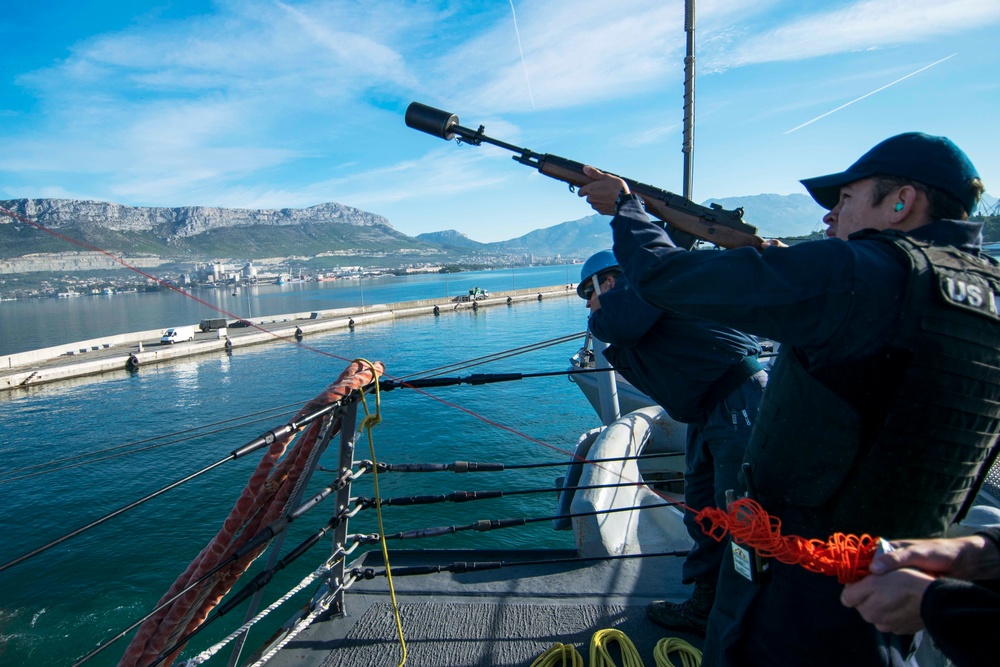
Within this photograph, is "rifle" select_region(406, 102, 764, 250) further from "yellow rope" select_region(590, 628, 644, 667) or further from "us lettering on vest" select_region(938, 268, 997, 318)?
"yellow rope" select_region(590, 628, 644, 667)

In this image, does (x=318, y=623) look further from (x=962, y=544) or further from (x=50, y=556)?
(x=50, y=556)

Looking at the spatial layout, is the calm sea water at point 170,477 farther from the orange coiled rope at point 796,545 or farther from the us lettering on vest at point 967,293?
the us lettering on vest at point 967,293

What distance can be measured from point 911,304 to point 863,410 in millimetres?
293

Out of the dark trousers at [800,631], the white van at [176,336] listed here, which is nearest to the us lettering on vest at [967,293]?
the dark trousers at [800,631]

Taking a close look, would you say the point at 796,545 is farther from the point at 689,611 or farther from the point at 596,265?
the point at 596,265

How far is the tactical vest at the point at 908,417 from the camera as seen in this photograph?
1334 mm

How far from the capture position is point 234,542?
2.73m

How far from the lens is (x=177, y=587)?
8.53 feet

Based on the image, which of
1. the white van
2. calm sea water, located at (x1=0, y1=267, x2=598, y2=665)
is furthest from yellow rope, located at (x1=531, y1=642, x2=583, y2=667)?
the white van

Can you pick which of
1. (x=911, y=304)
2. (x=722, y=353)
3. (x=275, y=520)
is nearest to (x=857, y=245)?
(x=911, y=304)

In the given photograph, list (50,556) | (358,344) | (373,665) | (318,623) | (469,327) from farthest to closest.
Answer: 1. (469,327)
2. (358,344)
3. (50,556)
4. (318,623)
5. (373,665)

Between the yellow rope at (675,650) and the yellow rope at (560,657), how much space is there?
415 mm

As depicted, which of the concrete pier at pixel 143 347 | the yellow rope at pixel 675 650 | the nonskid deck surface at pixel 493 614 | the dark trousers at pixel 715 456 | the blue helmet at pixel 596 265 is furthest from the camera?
the concrete pier at pixel 143 347

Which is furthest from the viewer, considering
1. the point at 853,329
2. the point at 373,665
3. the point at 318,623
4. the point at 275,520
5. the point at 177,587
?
the point at 318,623
